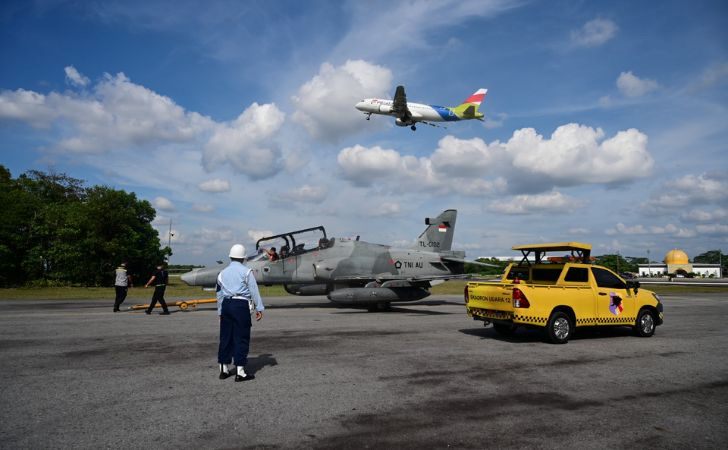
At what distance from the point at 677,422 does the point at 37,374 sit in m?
8.85

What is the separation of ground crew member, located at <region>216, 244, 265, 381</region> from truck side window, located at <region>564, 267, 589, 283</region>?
757 centimetres

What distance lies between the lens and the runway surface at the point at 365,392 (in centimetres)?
439

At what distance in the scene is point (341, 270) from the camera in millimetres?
17906

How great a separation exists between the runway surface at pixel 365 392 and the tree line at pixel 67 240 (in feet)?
128

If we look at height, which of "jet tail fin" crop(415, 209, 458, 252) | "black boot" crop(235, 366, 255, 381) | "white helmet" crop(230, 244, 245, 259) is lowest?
"black boot" crop(235, 366, 255, 381)

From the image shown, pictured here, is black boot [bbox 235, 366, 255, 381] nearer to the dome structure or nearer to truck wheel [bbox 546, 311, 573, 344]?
truck wheel [bbox 546, 311, 573, 344]

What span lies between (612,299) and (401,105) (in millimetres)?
26742

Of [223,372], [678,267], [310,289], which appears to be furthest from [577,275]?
[678,267]

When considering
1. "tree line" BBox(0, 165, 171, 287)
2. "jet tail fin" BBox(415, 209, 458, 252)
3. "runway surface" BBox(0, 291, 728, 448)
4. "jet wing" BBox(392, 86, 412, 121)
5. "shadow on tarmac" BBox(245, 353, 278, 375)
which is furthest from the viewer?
"tree line" BBox(0, 165, 171, 287)

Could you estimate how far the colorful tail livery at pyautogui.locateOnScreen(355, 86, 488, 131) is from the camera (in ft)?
116

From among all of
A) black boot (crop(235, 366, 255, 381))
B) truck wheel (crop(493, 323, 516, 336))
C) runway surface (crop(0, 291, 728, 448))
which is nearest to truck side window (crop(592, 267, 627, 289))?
runway surface (crop(0, 291, 728, 448))

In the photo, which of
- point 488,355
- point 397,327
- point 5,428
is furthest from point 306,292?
point 5,428

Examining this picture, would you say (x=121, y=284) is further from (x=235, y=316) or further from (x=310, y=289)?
(x=235, y=316)

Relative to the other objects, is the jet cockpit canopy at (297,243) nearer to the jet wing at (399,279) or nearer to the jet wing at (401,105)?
the jet wing at (399,279)
